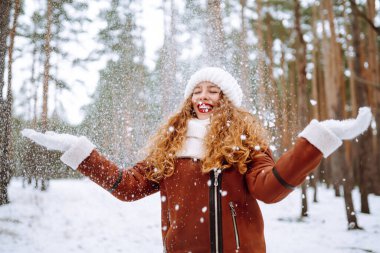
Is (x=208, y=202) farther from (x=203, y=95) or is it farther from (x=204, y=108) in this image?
(x=203, y=95)

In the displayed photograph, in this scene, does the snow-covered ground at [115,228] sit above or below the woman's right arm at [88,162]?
below

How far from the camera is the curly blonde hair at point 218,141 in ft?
6.41

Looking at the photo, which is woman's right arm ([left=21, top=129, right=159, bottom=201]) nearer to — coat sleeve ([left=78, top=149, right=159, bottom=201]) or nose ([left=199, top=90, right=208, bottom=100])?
coat sleeve ([left=78, top=149, right=159, bottom=201])

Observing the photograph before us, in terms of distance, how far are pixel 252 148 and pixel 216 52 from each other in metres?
4.78

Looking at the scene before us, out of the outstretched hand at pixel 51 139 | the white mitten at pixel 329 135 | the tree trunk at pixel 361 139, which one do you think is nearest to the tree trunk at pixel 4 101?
the outstretched hand at pixel 51 139

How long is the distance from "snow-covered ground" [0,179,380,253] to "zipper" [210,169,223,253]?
3.67 m

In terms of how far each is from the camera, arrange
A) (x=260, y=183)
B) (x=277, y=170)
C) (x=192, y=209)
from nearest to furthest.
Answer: (x=277, y=170)
(x=260, y=183)
(x=192, y=209)

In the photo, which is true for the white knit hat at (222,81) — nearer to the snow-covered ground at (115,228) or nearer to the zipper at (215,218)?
the zipper at (215,218)

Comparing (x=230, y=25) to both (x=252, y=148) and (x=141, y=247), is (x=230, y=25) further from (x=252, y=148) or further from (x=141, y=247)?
(x=252, y=148)

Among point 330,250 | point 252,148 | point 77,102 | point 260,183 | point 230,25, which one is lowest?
point 330,250

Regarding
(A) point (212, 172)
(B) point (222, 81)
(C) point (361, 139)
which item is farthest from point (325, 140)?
(C) point (361, 139)

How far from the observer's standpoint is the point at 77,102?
628cm

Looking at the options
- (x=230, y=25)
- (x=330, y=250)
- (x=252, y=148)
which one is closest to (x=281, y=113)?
(x=230, y=25)

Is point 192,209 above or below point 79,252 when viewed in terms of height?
above
